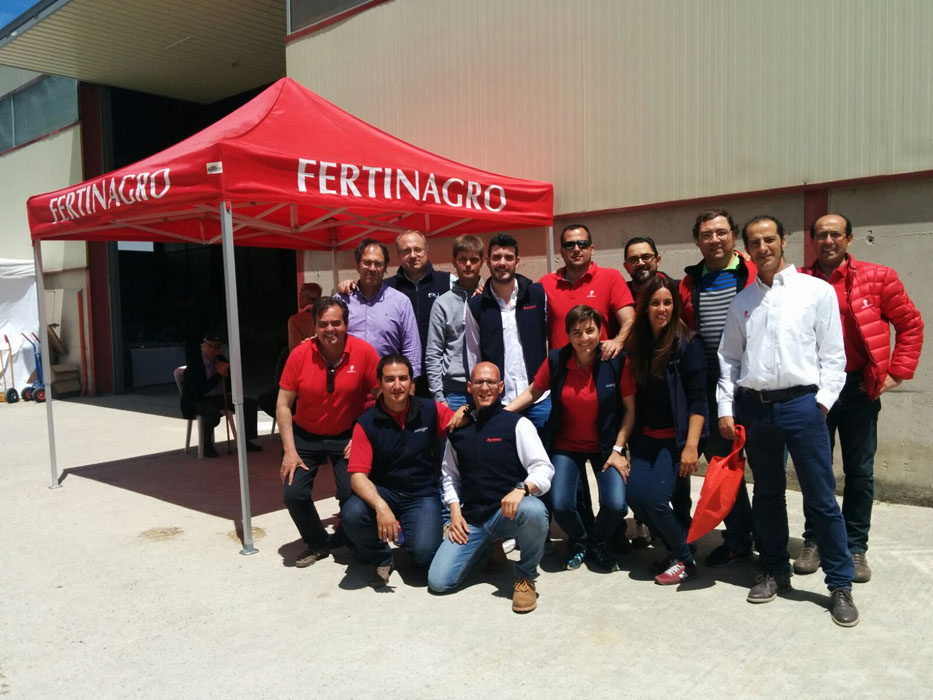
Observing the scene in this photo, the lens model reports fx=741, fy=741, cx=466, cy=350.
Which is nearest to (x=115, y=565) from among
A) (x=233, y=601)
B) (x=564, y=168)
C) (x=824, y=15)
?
(x=233, y=601)

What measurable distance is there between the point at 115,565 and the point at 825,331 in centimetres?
405

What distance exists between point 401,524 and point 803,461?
6.59 feet

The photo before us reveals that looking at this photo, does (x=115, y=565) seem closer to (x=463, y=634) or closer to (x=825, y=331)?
(x=463, y=634)

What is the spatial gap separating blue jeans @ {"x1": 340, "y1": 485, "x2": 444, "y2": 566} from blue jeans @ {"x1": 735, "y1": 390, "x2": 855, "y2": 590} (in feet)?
5.33

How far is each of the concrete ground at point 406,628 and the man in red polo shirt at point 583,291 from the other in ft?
4.38

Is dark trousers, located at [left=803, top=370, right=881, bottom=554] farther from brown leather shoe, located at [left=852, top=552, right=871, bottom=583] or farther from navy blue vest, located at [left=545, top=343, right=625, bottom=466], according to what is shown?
navy blue vest, located at [left=545, top=343, right=625, bottom=466]

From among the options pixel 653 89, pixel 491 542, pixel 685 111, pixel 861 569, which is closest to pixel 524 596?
pixel 491 542

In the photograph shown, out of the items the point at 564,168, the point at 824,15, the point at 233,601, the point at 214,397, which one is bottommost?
the point at 233,601

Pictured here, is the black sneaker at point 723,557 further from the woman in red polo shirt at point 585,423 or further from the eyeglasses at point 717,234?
the eyeglasses at point 717,234

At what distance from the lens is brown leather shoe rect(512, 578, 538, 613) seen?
11.5ft

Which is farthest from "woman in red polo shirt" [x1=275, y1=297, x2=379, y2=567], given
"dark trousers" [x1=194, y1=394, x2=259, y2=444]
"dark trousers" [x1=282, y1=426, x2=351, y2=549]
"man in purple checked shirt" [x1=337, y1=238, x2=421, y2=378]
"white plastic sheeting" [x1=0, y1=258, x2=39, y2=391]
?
"white plastic sheeting" [x1=0, y1=258, x2=39, y2=391]

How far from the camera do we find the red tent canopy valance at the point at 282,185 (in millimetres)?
4516

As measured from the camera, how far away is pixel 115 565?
4.37 meters

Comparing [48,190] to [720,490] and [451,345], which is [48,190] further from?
[720,490]
